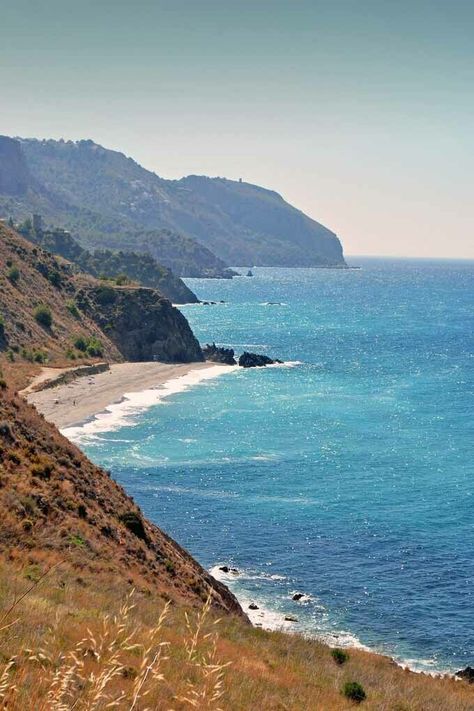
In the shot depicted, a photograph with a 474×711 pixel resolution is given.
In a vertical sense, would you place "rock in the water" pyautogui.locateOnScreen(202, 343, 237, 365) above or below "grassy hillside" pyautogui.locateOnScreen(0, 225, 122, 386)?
below

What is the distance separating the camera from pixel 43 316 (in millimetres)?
130000

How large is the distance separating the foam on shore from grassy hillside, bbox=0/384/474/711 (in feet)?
146

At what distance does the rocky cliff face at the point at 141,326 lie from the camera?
15062 centimetres

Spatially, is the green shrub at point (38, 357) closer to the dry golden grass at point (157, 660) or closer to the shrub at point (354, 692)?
the dry golden grass at point (157, 660)

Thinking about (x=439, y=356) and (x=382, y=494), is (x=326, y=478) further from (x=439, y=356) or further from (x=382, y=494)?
(x=439, y=356)

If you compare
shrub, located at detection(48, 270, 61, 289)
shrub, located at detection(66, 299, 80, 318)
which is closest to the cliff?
shrub, located at detection(66, 299, 80, 318)

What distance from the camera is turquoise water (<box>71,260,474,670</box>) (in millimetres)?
44062

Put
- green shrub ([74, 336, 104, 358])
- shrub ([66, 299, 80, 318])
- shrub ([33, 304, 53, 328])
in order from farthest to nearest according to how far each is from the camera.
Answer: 1. shrub ([66, 299, 80, 318])
2. green shrub ([74, 336, 104, 358])
3. shrub ([33, 304, 53, 328])

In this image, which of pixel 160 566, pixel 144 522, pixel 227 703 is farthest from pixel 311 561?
pixel 227 703

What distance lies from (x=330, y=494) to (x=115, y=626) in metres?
54.0

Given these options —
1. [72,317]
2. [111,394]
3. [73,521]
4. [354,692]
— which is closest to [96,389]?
[111,394]

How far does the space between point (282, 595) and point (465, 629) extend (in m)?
10.6

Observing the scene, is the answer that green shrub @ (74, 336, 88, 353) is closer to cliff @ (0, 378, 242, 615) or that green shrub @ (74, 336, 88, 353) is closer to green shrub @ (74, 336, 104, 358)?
green shrub @ (74, 336, 104, 358)

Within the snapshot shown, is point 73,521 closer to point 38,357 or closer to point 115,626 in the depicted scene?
point 115,626
